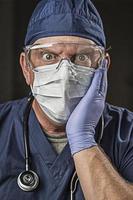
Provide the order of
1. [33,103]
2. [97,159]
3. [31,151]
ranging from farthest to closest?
1. [33,103]
2. [31,151]
3. [97,159]

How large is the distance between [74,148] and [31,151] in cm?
18

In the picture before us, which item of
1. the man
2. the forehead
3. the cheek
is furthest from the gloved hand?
the cheek

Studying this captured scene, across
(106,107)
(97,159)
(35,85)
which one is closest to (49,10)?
(35,85)

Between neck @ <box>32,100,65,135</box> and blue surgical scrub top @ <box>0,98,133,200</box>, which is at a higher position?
neck @ <box>32,100,65,135</box>

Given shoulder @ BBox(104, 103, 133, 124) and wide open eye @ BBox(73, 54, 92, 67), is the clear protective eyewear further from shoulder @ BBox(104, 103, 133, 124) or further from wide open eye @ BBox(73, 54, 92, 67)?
shoulder @ BBox(104, 103, 133, 124)

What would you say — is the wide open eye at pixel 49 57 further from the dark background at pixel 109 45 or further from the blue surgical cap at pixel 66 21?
the dark background at pixel 109 45

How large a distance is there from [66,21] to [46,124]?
359mm

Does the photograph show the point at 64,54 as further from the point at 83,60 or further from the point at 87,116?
the point at 87,116

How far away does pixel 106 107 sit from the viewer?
1894 millimetres

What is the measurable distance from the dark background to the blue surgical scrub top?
2127mm

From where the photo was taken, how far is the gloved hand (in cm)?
164

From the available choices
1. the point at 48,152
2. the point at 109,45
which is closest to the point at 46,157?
the point at 48,152

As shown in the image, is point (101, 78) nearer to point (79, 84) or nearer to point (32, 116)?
point (79, 84)

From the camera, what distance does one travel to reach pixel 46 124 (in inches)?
71.1
